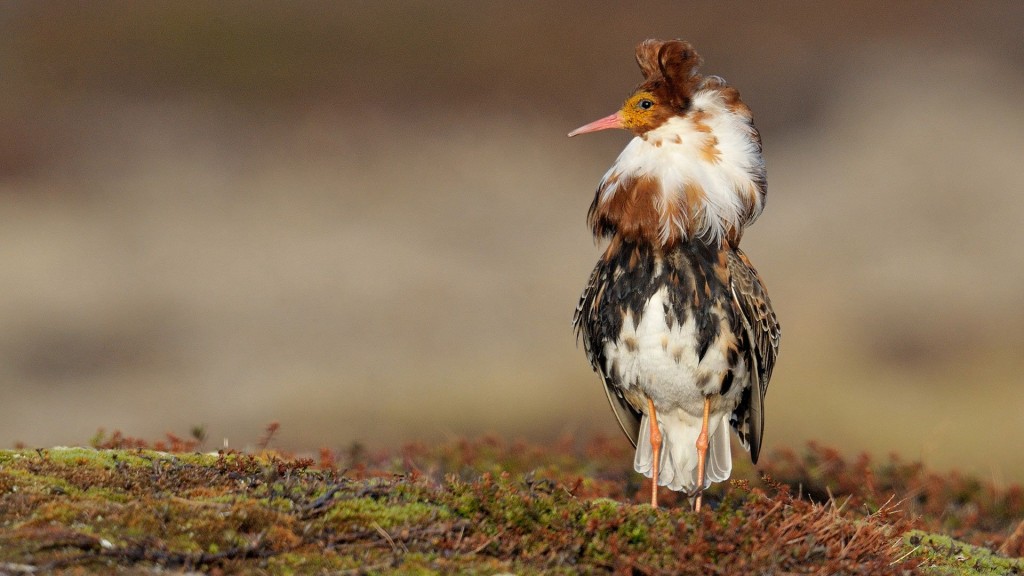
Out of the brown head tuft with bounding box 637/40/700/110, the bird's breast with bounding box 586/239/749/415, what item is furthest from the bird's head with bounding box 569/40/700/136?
the bird's breast with bounding box 586/239/749/415

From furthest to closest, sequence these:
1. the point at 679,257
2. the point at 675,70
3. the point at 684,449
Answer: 1. the point at 684,449
2. the point at 675,70
3. the point at 679,257

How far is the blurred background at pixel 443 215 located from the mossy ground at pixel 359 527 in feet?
29.4

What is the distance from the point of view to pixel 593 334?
7.65 m

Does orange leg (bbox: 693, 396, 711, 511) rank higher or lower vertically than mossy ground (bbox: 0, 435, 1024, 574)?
higher

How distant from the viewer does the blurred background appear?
18.0m

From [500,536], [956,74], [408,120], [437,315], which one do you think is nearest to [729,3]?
[956,74]

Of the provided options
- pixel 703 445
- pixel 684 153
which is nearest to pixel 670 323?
pixel 703 445

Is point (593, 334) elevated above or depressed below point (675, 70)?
below

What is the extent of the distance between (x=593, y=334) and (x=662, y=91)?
1633 millimetres

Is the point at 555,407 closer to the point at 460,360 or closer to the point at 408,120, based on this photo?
the point at 460,360

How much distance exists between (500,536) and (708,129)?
129 inches

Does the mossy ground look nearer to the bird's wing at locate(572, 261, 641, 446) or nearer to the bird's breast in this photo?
the bird's breast

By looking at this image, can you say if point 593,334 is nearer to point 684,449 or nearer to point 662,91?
point 684,449

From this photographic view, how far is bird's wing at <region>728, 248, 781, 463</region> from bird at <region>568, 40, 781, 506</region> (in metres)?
0.01
